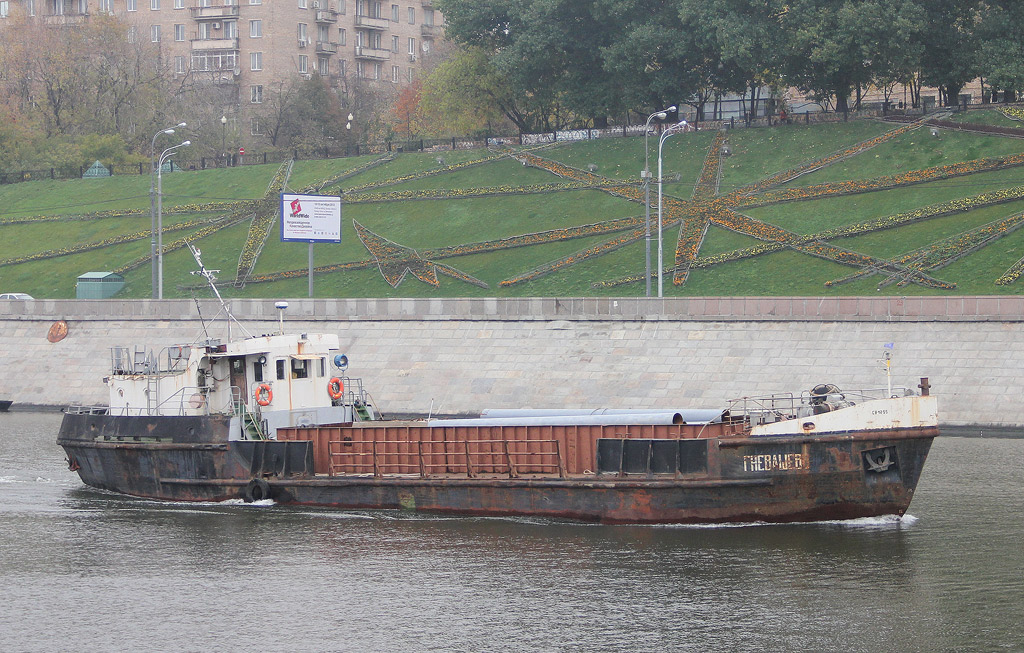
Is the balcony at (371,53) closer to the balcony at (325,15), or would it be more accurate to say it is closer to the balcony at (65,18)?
the balcony at (325,15)

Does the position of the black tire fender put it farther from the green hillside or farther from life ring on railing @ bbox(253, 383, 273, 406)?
the green hillside

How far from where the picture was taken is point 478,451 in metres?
33.3

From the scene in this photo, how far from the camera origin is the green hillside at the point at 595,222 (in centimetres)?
6738

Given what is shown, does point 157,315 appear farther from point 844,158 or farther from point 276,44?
point 276,44

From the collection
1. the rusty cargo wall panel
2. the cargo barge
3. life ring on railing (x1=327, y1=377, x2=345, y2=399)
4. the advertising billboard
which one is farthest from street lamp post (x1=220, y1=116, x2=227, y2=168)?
the rusty cargo wall panel

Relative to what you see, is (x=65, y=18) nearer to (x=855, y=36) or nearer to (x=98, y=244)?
(x=98, y=244)

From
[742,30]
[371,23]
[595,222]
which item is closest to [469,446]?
[595,222]

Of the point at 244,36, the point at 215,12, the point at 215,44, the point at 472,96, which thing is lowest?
the point at 472,96

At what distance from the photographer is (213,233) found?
280 ft

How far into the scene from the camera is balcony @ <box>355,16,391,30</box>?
140 meters

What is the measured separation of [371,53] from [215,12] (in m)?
17.1

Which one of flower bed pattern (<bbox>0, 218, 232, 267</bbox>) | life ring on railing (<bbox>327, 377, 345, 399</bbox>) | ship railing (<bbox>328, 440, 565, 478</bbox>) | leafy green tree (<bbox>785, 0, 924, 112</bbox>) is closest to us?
ship railing (<bbox>328, 440, 565, 478</bbox>)

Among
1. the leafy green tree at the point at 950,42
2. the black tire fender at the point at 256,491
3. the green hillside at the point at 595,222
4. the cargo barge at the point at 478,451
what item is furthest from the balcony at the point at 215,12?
the black tire fender at the point at 256,491

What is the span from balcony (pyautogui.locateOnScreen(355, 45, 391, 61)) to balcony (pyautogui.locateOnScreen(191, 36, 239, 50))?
13.5 meters
